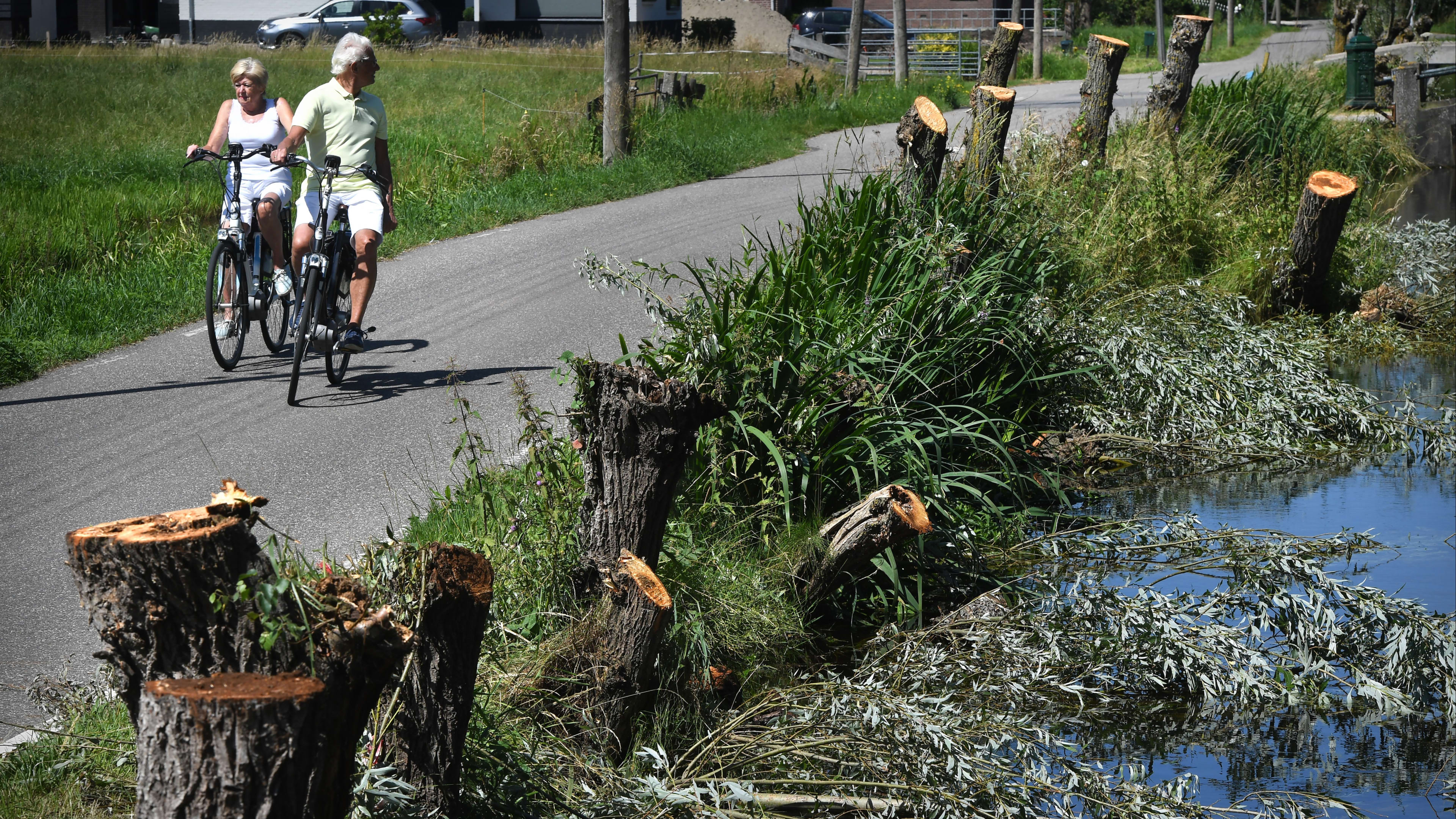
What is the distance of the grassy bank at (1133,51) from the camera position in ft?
127

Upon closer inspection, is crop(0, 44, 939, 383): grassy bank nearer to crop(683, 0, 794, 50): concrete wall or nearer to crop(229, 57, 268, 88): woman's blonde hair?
crop(229, 57, 268, 88): woman's blonde hair

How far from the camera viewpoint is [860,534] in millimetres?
4609

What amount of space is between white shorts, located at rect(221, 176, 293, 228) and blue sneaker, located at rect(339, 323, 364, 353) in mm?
1196

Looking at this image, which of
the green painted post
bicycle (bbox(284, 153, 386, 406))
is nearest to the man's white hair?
bicycle (bbox(284, 153, 386, 406))

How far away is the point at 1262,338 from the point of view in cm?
843

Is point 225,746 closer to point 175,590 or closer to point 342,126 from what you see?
point 175,590

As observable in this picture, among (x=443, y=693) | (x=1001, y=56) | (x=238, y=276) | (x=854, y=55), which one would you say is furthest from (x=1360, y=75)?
(x=443, y=693)

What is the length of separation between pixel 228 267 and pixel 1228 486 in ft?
20.1

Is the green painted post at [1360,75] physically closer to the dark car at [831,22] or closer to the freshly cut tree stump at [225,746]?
the dark car at [831,22]

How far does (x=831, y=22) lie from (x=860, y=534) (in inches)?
1710

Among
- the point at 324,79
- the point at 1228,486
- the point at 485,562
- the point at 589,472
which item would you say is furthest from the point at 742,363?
the point at 324,79

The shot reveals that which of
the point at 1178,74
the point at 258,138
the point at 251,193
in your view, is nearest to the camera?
the point at 251,193

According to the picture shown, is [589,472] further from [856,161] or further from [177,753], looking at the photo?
[856,161]

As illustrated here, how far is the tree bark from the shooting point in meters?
4.46
